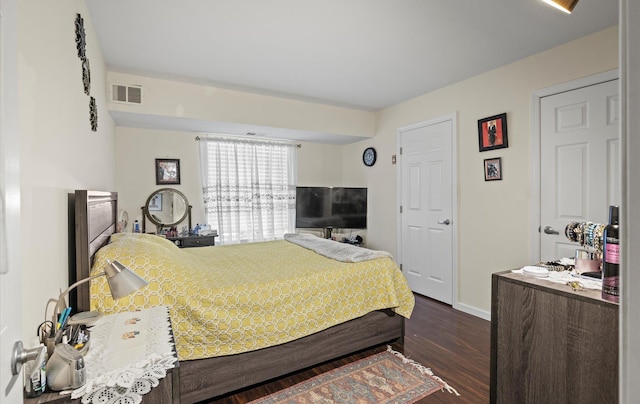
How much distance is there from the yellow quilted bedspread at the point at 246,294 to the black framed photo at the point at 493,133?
5.62 feet

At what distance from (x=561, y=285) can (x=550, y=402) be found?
538 millimetres

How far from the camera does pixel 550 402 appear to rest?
1.41 m

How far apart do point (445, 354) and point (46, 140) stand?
2.93 metres

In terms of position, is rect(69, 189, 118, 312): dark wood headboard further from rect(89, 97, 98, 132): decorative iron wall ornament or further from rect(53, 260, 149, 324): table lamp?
rect(89, 97, 98, 132): decorative iron wall ornament

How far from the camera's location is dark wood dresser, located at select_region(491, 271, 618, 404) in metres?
1.24

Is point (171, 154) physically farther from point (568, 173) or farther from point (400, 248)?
point (568, 173)

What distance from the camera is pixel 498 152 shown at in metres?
3.15

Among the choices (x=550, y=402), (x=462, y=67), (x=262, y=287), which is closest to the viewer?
(x=550, y=402)

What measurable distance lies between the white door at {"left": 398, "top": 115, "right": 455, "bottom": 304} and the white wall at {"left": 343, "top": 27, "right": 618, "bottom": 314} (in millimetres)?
141

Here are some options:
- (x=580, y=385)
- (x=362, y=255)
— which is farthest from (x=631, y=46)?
(x=362, y=255)

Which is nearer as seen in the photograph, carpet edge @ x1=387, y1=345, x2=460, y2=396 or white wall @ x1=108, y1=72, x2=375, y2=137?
carpet edge @ x1=387, y1=345, x2=460, y2=396

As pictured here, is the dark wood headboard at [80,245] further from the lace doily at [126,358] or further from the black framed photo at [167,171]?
the black framed photo at [167,171]

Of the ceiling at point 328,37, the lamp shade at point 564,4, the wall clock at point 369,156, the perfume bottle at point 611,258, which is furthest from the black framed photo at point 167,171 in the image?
the perfume bottle at point 611,258

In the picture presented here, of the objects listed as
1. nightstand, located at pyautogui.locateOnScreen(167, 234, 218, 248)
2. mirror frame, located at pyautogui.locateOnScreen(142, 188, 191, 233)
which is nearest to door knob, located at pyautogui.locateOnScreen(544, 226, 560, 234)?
nightstand, located at pyautogui.locateOnScreen(167, 234, 218, 248)
